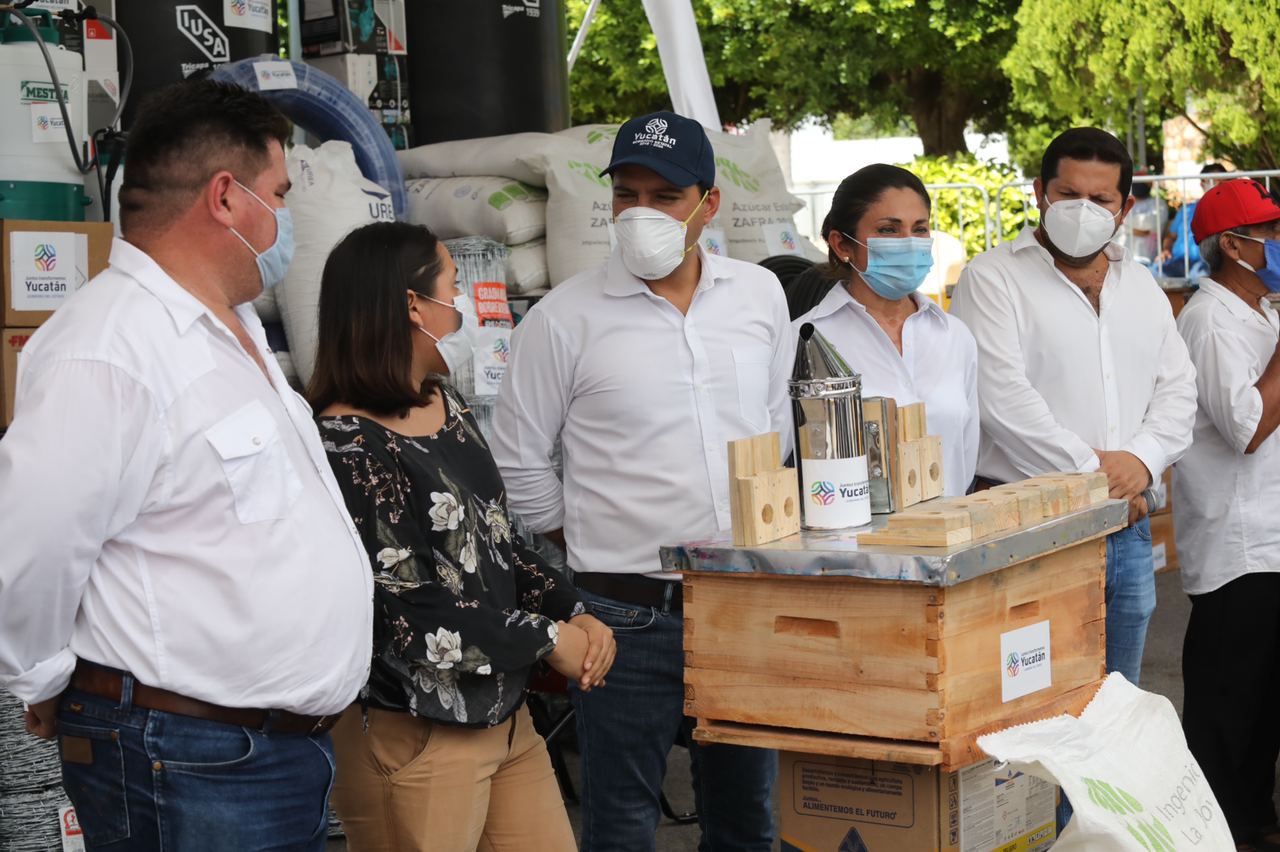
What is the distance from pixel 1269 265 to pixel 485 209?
94.5 inches

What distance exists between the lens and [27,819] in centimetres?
402

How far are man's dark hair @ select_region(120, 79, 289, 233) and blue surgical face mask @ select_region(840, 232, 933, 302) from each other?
162 centimetres

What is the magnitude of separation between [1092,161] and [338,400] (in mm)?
2144

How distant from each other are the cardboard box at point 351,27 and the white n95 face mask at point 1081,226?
2884 mm

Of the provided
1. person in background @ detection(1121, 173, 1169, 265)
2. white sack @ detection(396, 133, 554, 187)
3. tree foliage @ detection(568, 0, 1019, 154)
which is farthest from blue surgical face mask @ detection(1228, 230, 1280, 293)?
tree foliage @ detection(568, 0, 1019, 154)

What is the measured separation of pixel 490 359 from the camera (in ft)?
15.8

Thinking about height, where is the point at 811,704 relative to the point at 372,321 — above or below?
below

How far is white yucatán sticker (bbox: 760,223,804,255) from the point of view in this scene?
5.89 meters

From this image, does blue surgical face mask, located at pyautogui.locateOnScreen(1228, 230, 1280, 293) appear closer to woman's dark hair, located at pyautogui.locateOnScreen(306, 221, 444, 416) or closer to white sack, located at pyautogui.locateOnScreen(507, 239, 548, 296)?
white sack, located at pyautogui.locateOnScreen(507, 239, 548, 296)

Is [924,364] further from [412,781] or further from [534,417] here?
[412,781]

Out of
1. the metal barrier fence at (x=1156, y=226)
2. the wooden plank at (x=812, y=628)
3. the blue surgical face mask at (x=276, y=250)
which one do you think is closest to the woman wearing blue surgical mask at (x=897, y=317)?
the wooden plank at (x=812, y=628)

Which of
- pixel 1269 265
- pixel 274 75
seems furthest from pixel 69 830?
pixel 1269 265

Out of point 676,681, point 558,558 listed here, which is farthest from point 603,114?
point 676,681

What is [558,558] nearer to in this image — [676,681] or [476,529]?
[676,681]
